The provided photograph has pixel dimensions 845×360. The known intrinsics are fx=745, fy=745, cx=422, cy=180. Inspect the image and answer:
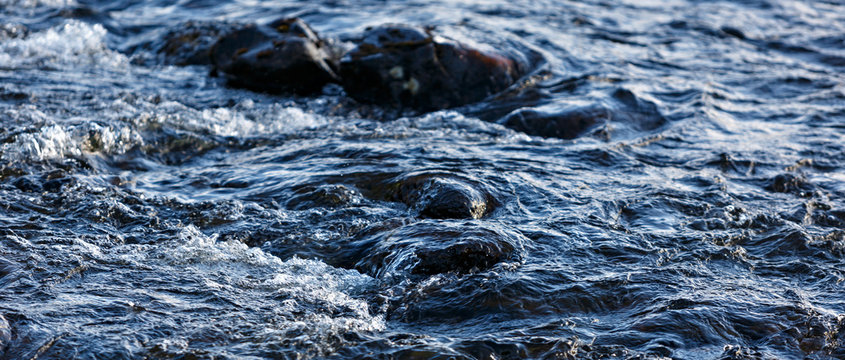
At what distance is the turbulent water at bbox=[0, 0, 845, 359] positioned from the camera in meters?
2.98

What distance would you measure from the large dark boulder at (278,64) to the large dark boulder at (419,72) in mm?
358

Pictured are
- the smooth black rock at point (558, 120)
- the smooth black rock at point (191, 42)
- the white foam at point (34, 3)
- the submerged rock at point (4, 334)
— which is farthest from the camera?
the white foam at point (34, 3)

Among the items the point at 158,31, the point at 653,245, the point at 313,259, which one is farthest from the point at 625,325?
the point at 158,31

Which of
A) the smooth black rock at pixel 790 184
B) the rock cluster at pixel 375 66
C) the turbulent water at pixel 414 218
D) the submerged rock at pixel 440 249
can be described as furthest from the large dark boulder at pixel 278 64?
the smooth black rock at pixel 790 184

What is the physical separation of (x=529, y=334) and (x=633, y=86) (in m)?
4.52

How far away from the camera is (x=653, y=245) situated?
149 inches

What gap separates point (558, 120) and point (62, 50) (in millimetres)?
5427

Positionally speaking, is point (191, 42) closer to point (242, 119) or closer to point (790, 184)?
point (242, 119)

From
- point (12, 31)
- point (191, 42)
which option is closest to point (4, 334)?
point (191, 42)

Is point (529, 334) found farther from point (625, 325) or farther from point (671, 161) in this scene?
point (671, 161)

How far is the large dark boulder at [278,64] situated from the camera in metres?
6.91

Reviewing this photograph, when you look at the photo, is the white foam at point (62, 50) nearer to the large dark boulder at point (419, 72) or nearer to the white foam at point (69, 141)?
the white foam at point (69, 141)

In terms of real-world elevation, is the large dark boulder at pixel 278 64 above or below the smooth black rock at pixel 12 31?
above

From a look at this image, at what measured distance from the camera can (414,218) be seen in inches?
159
